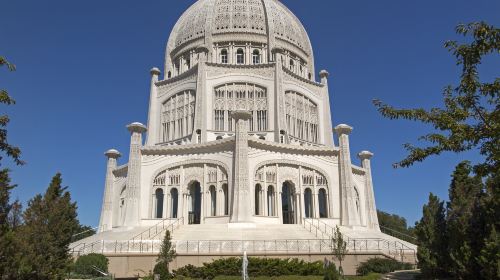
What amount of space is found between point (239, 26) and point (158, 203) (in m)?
24.8

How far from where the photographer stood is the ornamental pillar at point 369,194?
41634 mm

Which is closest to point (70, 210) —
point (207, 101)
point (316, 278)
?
point (316, 278)

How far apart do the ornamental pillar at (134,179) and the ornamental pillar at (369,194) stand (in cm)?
2280

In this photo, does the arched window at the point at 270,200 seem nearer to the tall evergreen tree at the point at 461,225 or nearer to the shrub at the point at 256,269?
the shrub at the point at 256,269

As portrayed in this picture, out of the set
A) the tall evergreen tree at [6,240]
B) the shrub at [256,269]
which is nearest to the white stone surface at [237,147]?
the shrub at [256,269]

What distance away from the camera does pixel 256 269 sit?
20.9 meters

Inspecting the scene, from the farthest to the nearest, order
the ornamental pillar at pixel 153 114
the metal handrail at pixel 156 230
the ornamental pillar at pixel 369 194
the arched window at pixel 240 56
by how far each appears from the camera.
A: the arched window at pixel 240 56 < the ornamental pillar at pixel 153 114 < the ornamental pillar at pixel 369 194 < the metal handrail at pixel 156 230

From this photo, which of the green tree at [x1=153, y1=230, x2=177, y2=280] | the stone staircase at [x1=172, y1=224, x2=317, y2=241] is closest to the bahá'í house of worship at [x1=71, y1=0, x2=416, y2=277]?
the stone staircase at [x1=172, y1=224, x2=317, y2=241]

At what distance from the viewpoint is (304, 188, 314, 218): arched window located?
37.2m

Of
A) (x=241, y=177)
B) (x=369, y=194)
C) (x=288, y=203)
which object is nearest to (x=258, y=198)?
(x=241, y=177)

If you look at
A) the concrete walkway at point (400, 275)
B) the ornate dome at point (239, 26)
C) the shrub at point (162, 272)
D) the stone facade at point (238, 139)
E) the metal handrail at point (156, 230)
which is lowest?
the concrete walkway at point (400, 275)

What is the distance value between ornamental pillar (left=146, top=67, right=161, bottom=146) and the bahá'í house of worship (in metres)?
0.14

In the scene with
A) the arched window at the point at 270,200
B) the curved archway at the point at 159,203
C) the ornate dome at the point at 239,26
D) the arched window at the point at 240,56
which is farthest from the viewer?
the ornate dome at the point at 239,26

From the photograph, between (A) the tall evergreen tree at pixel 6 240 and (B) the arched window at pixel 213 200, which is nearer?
(A) the tall evergreen tree at pixel 6 240
